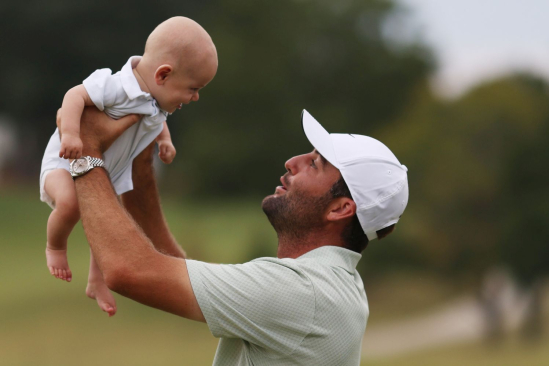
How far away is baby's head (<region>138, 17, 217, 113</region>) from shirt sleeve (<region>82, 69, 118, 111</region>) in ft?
0.54

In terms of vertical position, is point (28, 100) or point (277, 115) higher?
point (277, 115)

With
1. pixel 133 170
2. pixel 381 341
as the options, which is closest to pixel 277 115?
pixel 381 341

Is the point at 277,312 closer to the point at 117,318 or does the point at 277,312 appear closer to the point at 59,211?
the point at 59,211

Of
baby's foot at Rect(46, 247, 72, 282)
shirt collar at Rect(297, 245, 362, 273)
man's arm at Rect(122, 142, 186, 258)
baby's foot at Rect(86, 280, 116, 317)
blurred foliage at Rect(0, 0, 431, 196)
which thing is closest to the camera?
shirt collar at Rect(297, 245, 362, 273)

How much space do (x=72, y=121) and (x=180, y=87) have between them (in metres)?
0.51

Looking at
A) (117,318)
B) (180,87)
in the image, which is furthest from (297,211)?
(117,318)

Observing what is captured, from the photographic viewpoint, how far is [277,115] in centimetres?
4597

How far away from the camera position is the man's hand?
3268mm

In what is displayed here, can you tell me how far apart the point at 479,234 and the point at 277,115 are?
1777 cm

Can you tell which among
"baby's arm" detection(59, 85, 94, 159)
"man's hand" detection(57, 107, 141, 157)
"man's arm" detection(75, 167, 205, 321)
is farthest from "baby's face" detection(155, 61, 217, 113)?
"man's arm" detection(75, 167, 205, 321)

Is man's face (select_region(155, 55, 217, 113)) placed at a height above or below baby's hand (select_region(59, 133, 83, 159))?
above

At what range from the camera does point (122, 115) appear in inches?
132

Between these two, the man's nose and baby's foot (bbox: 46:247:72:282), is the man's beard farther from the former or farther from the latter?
baby's foot (bbox: 46:247:72:282)

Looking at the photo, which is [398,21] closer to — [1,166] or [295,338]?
[1,166]
